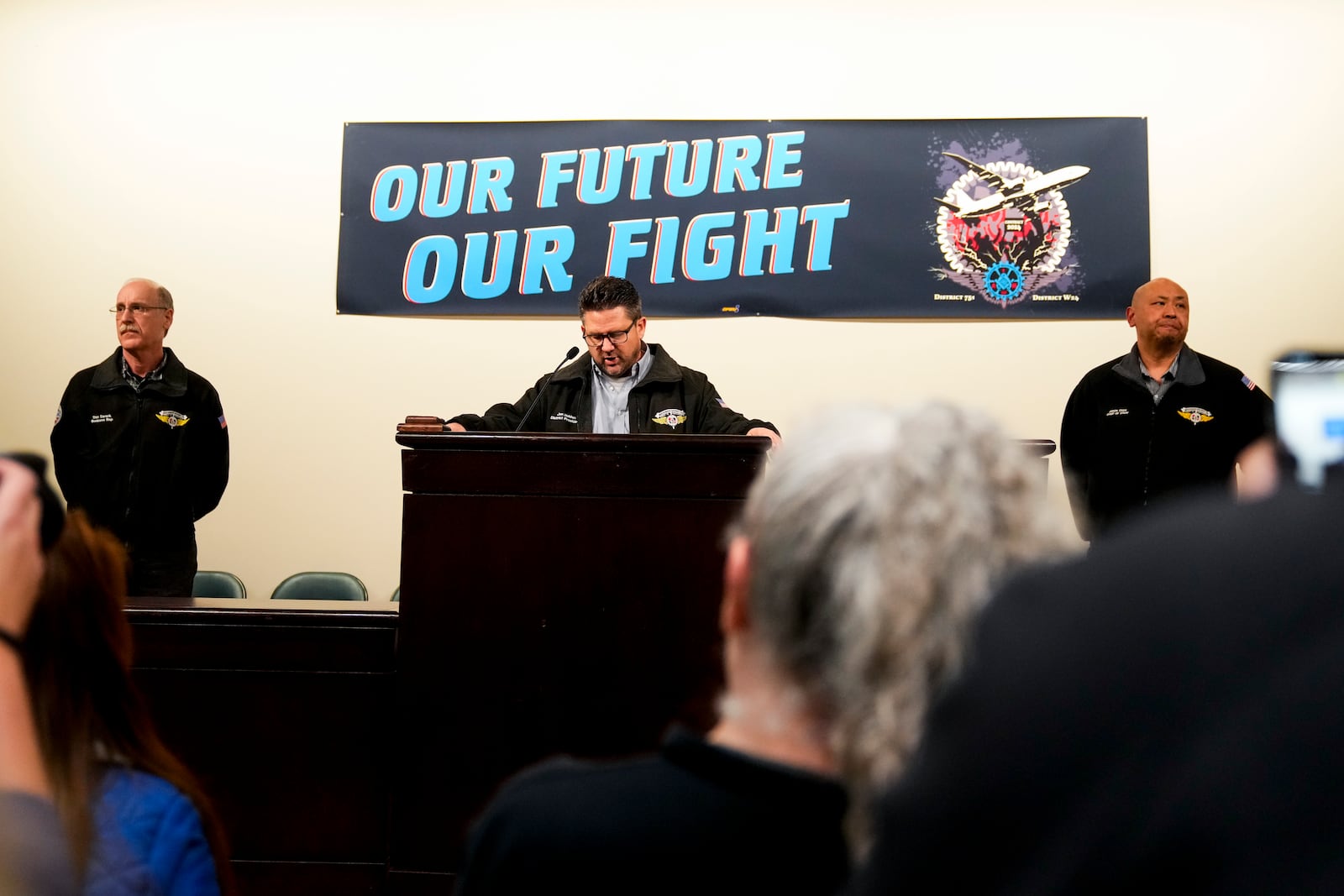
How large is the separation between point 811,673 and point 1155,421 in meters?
3.43

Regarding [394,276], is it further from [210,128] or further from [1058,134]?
[1058,134]

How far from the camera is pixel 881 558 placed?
61cm

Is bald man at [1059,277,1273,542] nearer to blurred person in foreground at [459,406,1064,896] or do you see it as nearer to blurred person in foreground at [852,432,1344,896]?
blurred person in foreground at [459,406,1064,896]

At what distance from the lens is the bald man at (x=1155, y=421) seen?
12.0 feet

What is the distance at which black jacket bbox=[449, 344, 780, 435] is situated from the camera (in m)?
3.50

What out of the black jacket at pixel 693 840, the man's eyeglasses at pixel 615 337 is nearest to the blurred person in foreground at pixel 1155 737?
the black jacket at pixel 693 840

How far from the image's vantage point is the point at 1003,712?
35cm

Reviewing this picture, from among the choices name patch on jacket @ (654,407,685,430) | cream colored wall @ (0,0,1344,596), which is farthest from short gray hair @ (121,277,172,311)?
name patch on jacket @ (654,407,685,430)

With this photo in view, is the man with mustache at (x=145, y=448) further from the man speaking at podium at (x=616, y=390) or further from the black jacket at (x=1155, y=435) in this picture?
the black jacket at (x=1155, y=435)

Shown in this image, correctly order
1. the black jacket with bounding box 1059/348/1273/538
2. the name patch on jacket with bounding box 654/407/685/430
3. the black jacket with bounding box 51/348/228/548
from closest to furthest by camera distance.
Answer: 1. the name patch on jacket with bounding box 654/407/685/430
2. the black jacket with bounding box 1059/348/1273/538
3. the black jacket with bounding box 51/348/228/548

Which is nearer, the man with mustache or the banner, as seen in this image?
the man with mustache

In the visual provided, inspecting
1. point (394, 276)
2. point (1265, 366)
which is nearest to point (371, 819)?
point (394, 276)

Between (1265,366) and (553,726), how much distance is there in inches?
138

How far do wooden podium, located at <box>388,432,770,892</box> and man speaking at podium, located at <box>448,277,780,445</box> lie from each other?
3.54 feet
